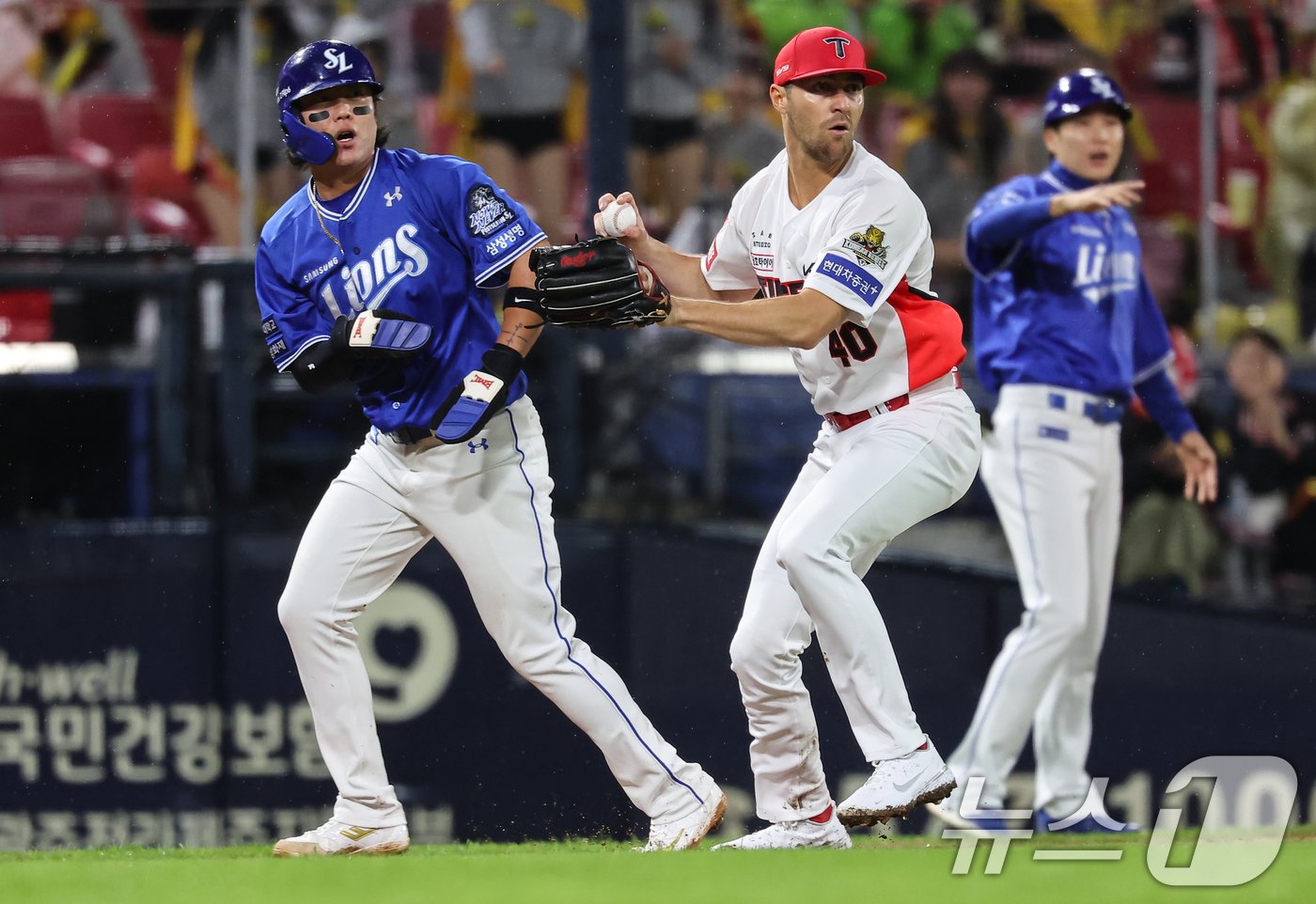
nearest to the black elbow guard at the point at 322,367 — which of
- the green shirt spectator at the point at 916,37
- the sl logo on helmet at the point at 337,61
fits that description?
the sl logo on helmet at the point at 337,61

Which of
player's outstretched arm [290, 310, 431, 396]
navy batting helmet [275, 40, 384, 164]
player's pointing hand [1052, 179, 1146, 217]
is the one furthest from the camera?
player's pointing hand [1052, 179, 1146, 217]

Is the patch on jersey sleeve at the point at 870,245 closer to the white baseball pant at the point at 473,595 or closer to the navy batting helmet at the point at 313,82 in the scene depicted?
the white baseball pant at the point at 473,595

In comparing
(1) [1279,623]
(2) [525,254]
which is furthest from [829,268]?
(1) [1279,623]

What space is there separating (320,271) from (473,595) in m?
0.89

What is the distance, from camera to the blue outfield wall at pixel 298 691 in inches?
248

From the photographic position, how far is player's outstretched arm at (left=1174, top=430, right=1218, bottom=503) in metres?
5.90

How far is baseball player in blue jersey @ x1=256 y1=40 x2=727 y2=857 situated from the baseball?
21cm

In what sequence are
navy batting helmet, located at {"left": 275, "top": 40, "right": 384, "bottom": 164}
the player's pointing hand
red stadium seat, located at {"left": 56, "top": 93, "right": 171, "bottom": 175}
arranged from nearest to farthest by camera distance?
navy batting helmet, located at {"left": 275, "top": 40, "right": 384, "bottom": 164} < the player's pointing hand < red stadium seat, located at {"left": 56, "top": 93, "right": 171, "bottom": 175}

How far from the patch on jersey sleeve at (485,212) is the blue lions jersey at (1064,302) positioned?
1794 mm

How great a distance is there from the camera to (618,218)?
450cm

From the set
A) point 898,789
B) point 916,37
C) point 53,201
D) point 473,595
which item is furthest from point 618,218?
point 53,201

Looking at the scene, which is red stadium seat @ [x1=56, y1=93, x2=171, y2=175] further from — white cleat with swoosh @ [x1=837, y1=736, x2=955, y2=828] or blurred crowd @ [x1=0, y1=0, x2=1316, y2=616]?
white cleat with swoosh @ [x1=837, y1=736, x2=955, y2=828]
